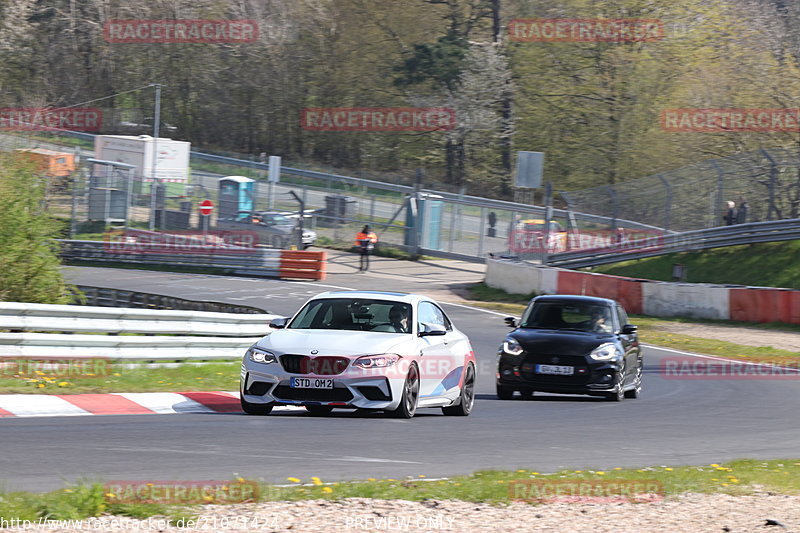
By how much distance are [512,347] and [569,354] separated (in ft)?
2.55

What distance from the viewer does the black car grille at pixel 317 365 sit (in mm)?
10859

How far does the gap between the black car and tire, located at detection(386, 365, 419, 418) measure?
11.8 feet

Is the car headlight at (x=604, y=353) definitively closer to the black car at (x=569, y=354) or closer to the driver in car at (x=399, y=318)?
the black car at (x=569, y=354)

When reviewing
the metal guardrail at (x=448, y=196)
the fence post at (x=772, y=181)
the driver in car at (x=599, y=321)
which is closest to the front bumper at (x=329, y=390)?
the driver in car at (x=599, y=321)

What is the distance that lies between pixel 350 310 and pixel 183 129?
68.4 metres

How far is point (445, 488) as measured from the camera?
7590 millimetres

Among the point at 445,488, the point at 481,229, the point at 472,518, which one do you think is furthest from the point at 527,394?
the point at 481,229

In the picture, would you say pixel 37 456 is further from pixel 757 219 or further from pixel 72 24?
pixel 72 24

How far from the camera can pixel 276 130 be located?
75.1 m

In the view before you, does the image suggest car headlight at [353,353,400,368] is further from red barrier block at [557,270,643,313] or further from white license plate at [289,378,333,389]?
red barrier block at [557,270,643,313]

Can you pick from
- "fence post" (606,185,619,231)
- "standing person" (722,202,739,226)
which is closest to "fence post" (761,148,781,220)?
"standing person" (722,202,739,226)

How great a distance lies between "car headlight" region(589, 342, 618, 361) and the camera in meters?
14.8

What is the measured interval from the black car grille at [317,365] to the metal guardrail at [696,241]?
82.3 ft

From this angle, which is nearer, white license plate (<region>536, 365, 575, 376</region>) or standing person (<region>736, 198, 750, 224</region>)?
white license plate (<region>536, 365, 575, 376</region>)
